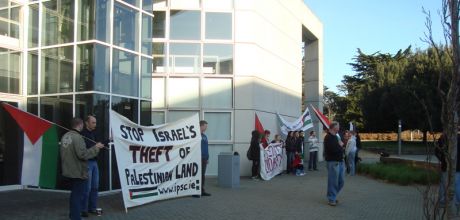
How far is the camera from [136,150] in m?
10.7

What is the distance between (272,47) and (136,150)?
1214 centimetres

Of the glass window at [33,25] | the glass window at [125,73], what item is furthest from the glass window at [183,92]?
the glass window at [33,25]

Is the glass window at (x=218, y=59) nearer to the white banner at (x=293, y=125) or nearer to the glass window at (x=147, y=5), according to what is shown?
the white banner at (x=293, y=125)

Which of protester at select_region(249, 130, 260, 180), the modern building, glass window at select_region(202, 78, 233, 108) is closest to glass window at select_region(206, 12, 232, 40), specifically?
the modern building

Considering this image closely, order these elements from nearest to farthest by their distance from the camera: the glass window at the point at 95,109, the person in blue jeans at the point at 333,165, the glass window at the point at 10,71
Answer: the person in blue jeans at the point at 333,165
the glass window at the point at 95,109
the glass window at the point at 10,71

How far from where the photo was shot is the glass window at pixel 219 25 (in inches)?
768

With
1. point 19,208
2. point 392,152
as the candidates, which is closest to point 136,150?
point 19,208

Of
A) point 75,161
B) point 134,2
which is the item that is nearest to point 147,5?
point 134,2

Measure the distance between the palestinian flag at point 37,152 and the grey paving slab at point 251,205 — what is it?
716mm

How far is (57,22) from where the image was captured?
13406 millimetres

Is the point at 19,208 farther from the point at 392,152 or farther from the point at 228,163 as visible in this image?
the point at 392,152

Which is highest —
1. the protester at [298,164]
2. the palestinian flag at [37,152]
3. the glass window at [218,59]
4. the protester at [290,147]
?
the glass window at [218,59]

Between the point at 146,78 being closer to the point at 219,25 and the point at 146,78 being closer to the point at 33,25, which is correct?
the point at 33,25

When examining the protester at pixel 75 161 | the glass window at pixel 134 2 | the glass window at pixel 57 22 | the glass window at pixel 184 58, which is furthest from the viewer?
the glass window at pixel 184 58
